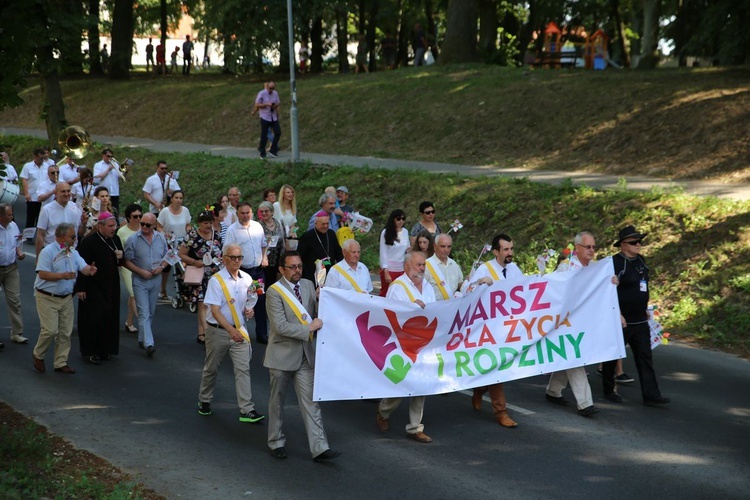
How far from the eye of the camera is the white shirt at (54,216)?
549 inches

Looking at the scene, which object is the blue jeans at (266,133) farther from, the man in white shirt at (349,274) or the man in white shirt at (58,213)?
the man in white shirt at (349,274)

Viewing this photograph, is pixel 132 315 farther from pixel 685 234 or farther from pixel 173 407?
pixel 685 234

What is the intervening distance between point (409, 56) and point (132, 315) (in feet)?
143

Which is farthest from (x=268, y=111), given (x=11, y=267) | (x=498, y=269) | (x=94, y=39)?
(x=498, y=269)

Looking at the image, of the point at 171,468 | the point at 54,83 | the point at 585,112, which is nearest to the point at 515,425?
the point at 171,468

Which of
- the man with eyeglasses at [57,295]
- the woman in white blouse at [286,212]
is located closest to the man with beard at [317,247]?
the woman in white blouse at [286,212]

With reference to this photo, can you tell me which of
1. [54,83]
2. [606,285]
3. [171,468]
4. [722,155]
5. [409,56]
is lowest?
[171,468]

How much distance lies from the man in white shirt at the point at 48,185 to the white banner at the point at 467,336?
443 inches

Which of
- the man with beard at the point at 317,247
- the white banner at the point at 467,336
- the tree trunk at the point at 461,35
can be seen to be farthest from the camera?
the tree trunk at the point at 461,35

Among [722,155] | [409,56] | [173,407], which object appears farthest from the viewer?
[409,56]

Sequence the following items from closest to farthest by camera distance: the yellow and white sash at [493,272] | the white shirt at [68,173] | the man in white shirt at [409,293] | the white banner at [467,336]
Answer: the white banner at [467,336], the man in white shirt at [409,293], the yellow and white sash at [493,272], the white shirt at [68,173]

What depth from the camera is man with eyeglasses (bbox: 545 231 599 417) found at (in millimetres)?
→ 10070

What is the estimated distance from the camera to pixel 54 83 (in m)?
32.0

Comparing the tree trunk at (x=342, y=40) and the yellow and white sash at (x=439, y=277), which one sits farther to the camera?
→ the tree trunk at (x=342, y=40)
